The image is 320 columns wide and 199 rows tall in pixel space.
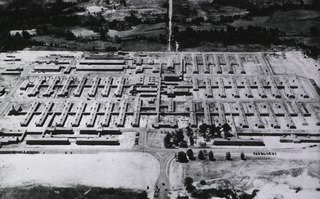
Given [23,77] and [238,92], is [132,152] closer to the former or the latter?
[238,92]

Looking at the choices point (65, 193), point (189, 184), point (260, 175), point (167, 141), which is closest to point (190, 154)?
point (167, 141)

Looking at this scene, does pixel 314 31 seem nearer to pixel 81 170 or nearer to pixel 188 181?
pixel 188 181

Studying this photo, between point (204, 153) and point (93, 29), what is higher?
point (93, 29)

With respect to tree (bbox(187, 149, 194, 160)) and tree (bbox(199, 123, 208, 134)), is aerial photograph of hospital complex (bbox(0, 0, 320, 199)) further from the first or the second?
tree (bbox(187, 149, 194, 160))

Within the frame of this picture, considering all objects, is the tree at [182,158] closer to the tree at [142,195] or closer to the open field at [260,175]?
the open field at [260,175]

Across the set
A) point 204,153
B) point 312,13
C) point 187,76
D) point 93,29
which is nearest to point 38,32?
point 93,29

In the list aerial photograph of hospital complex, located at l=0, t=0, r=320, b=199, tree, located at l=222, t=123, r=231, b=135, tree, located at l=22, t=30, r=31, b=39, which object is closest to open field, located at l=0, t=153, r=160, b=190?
aerial photograph of hospital complex, located at l=0, t=0, r=320, b=199

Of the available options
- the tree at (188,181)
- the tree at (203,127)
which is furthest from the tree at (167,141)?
the tree at (188,181)

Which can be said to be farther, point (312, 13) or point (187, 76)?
point (312, 13)
